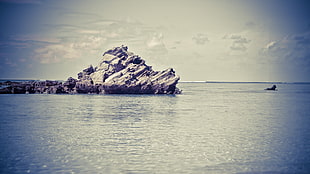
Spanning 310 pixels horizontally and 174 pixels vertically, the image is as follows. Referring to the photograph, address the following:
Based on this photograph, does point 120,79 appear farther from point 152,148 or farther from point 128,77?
point 152,148

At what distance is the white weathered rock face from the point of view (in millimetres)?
91938

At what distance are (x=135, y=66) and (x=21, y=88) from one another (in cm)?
3971

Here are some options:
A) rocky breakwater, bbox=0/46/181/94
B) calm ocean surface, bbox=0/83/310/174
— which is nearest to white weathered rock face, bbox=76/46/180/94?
rocky breakwater, bbox=0/46/181/94

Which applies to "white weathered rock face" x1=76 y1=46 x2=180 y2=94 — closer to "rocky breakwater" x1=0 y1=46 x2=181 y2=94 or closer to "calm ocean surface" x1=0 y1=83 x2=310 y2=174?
"rocky breakwater" x1=0 y1=46 x2=181 y2=94

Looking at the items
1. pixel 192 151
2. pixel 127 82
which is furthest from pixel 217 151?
pixel 127 82

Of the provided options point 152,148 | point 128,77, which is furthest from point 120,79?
point 152,148

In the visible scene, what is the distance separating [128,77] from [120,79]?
9.77 feet

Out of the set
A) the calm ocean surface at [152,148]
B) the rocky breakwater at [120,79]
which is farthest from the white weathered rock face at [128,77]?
the calm ocean surface at [152,148]

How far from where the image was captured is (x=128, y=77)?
90688 mm

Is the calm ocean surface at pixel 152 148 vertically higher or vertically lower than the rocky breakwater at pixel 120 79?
lower

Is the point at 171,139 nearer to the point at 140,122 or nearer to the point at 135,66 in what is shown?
the point at 140,122

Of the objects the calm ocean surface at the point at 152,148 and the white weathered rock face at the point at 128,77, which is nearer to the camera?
the calm ocean surface at the point at 152,148

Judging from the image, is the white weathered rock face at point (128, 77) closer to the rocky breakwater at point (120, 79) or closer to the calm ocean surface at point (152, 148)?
the rocky breakwater at point (120, 79)

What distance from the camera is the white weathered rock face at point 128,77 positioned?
302 feet
